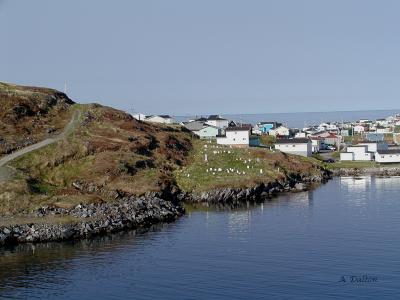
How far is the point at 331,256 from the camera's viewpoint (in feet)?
199

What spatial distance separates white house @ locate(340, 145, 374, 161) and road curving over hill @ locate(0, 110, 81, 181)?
256 feet

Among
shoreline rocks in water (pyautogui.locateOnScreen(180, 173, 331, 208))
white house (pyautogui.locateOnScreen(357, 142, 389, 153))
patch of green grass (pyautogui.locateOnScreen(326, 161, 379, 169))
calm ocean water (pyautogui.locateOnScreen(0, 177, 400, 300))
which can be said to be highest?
white house (pyautogui.locateOnScreen(357, 142, 389, 153))

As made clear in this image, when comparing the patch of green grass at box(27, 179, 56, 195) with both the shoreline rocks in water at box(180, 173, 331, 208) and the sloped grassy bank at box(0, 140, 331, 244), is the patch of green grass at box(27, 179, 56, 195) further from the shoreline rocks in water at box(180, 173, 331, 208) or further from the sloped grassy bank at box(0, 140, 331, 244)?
the shoreline rocks in water at box(180, 173, 331, 208)

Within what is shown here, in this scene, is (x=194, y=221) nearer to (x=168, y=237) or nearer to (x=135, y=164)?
(x=168, y=237)

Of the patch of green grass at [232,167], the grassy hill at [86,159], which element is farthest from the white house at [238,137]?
the grassy hill at [86,159]

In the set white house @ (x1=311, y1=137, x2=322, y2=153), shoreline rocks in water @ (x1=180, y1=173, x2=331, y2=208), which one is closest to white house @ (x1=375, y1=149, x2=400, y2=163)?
white house @ (x1=311, y1=137, x2=322, y2=153)

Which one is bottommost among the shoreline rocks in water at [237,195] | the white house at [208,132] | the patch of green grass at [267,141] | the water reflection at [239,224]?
the water reflection at [239,224]

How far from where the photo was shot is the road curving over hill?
87.2m

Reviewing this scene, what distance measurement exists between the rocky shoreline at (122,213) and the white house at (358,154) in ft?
203

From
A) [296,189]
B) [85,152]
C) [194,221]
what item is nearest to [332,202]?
[296,189]

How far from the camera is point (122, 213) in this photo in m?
82.1

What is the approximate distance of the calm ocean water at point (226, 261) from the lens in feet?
167

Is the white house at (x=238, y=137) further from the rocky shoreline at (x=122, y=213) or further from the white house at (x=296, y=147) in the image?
the rocky shoreline at (x=122, y=213)

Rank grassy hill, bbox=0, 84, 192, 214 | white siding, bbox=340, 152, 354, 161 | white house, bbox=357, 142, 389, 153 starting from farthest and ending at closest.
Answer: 1. white house, bbox=357, 142, 389, 153
2. white siding, bbox=340, 152, 354, 161
3. grassy hill, bbox=0, 84, 192, 214
